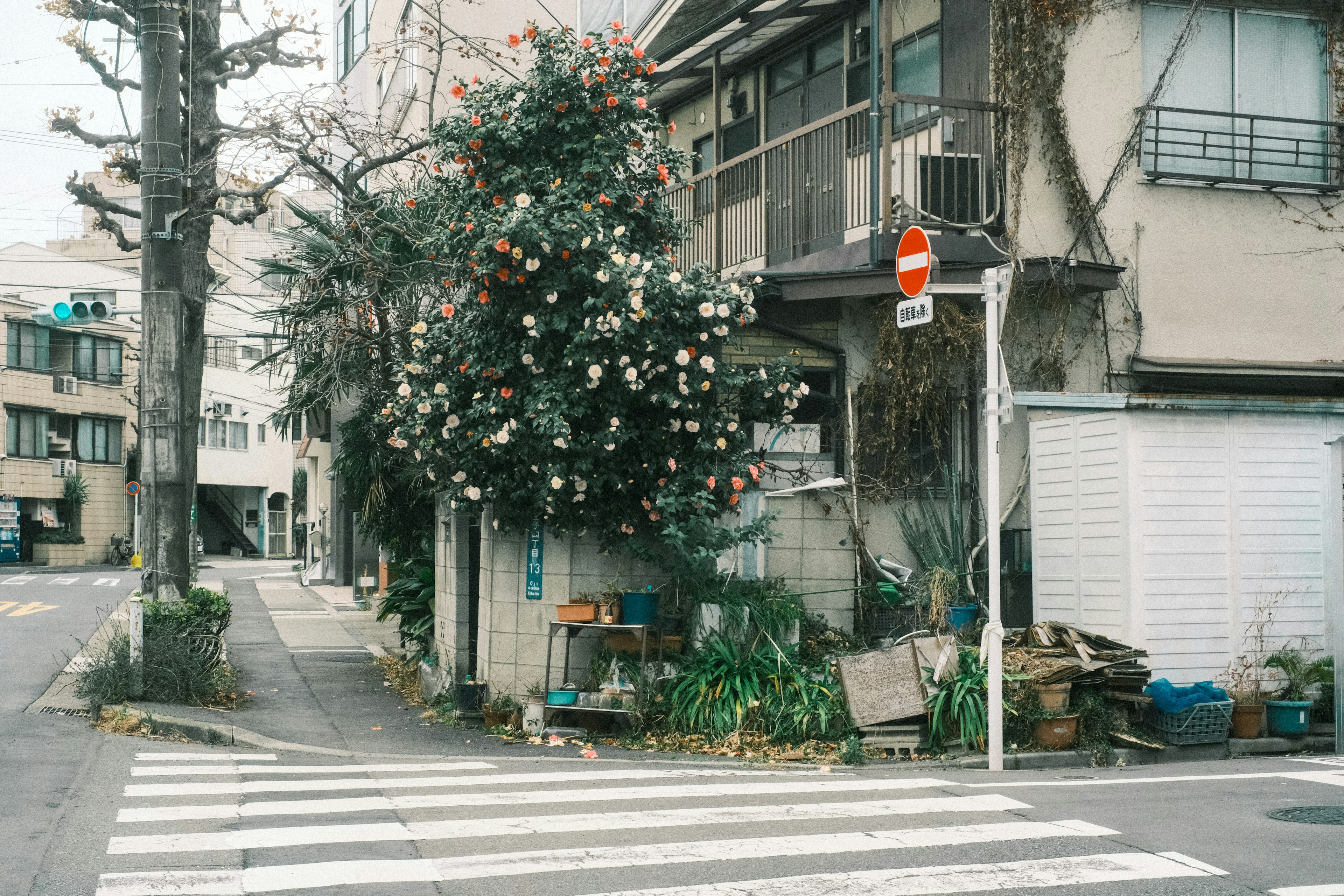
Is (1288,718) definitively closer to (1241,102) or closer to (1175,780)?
(1175,780)

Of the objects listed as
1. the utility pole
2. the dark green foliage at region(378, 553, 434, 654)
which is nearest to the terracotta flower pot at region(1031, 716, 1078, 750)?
the dark green foliage at region(378, 553, 434, 654)

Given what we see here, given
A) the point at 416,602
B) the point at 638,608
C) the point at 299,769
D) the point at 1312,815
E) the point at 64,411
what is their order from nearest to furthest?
the point at 1312,815 < the point at 299,769 < the point at 638,608 < the point at 416,602 < the point at 64,411

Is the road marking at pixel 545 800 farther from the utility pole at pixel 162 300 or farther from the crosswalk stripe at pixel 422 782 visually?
the utility pole at pixel 162 300

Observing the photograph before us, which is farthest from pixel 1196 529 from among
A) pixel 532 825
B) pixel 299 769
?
pixel 299 769

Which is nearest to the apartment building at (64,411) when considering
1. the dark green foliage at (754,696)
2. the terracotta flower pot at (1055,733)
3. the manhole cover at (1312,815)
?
the dark green foliage at (754,696)

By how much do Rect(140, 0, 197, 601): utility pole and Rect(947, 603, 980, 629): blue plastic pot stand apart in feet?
25.7

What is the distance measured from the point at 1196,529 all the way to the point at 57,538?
4580cm

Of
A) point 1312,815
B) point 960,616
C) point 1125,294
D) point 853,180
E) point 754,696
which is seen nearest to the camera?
point 1312,815

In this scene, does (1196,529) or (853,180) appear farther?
(853,180)

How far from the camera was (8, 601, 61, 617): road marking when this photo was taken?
67.0 ft

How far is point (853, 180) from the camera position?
1248cm

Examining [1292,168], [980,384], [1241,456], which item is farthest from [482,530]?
[1292,168]

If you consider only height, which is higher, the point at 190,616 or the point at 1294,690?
the point at 190,616

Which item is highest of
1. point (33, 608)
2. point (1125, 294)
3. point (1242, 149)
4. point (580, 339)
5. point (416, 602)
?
point (1242, 149)
